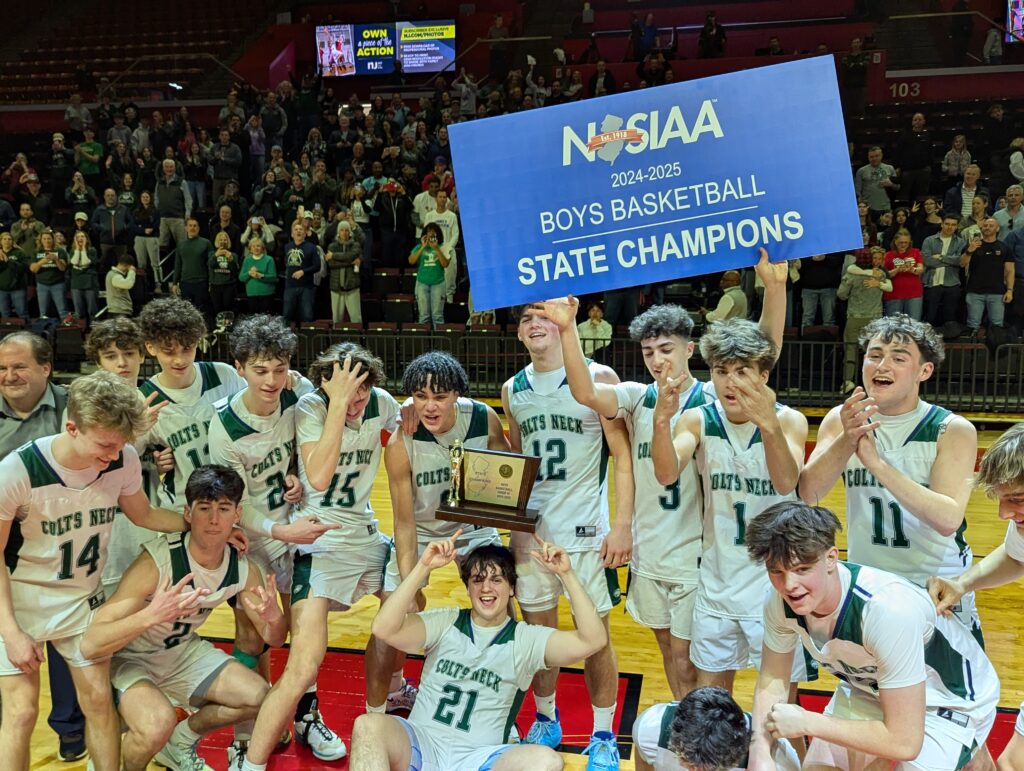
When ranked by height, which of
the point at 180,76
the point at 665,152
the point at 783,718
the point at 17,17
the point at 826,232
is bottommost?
the point at 783,718

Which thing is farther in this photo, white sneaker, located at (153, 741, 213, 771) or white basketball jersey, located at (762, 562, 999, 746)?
white sneaker, located at (153, 741, 213, 771)

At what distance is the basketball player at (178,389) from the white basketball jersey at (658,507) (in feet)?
7.10

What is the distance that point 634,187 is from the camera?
176 inches

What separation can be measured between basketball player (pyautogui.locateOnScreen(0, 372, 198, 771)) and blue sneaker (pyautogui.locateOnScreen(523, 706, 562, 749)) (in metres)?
1.94

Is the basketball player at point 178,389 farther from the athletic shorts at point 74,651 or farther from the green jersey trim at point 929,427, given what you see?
the green jersey trim at point 929,427

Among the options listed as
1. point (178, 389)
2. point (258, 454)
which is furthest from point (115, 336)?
point (258, 454)

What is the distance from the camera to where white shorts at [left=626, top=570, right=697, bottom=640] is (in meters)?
4.54

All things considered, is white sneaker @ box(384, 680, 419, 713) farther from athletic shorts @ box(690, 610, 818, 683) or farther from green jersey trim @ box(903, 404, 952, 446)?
green jersey trim @ box(903, 404, 952, 446)

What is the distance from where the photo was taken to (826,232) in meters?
4.33

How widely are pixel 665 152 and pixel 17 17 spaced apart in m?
26.5

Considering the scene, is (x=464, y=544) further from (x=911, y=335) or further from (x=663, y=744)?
(x=911, y=335)

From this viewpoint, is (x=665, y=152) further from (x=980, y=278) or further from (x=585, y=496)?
(x=980, y=278)

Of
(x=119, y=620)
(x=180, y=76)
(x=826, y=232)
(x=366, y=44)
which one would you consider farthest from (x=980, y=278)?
(x=180, y=76)

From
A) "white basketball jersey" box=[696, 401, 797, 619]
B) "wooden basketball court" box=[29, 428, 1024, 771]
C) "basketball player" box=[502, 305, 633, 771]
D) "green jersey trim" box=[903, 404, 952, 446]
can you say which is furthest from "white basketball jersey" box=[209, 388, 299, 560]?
"green jersey trim" box=[903, 404, 952, 446]
